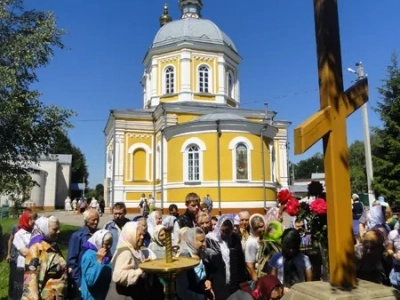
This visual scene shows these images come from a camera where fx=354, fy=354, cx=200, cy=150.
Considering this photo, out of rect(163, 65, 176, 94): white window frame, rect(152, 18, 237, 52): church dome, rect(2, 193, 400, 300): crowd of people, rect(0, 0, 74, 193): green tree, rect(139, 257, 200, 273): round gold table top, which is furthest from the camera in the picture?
rect(152, 18, 237, 52): church dome

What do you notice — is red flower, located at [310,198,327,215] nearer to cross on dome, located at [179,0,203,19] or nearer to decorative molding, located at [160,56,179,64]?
decorative molding, located at [160,56,179,64]

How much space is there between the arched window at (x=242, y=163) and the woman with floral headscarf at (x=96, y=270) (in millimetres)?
17559

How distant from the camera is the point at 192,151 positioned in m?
21.6

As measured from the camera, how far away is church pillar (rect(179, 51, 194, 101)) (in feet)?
84.5

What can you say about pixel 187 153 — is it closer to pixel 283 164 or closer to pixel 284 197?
pixel 283 164

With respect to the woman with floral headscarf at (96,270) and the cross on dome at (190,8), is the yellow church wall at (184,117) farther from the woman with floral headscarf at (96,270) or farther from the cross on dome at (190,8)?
the woman with floral headscarf at (96,270)

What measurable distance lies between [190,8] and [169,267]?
31.2 metres

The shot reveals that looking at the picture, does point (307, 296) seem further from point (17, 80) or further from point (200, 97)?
point (200, 97)

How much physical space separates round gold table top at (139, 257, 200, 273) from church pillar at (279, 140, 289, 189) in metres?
25.8

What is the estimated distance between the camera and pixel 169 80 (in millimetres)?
26734

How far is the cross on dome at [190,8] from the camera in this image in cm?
3084

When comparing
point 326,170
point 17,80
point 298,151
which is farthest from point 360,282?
point 17,80

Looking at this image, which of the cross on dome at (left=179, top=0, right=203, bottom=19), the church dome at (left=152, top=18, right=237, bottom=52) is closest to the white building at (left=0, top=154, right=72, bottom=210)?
the church dome at (left=152, top=18, right=237, bottom=52)

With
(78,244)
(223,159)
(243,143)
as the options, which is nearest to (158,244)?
(78,244)
